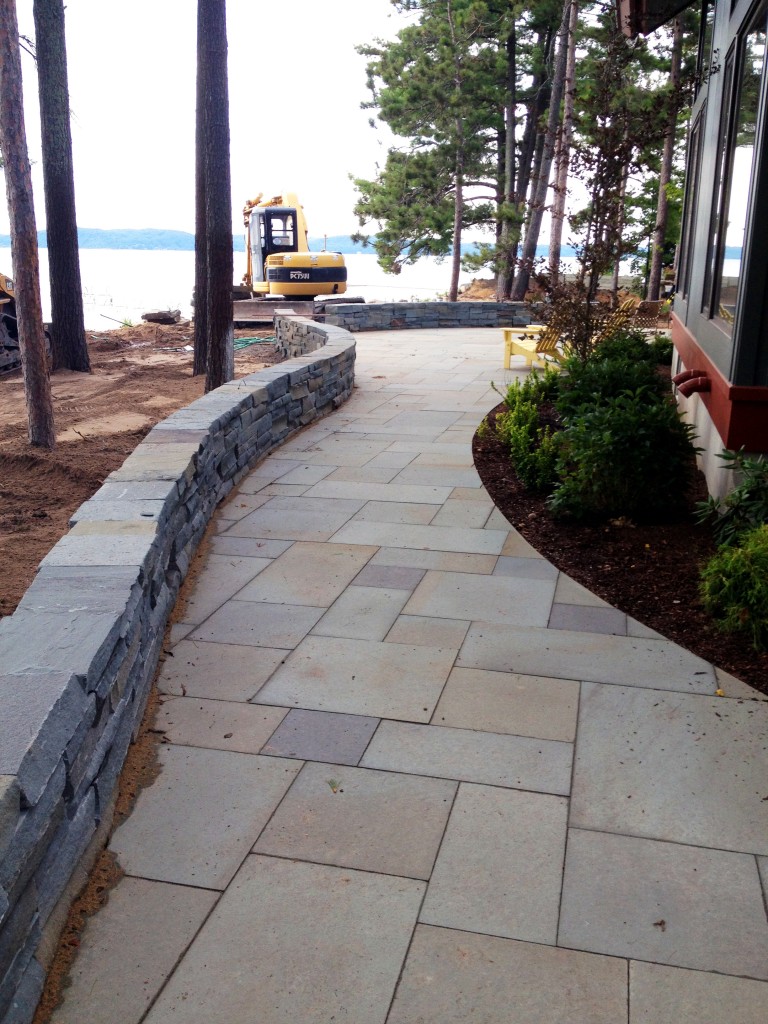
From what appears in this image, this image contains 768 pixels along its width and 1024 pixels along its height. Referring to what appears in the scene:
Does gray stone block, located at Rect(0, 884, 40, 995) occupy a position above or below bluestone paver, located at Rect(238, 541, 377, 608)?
above

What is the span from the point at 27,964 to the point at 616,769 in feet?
5.47

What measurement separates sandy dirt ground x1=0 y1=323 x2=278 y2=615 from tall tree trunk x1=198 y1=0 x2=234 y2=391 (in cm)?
79

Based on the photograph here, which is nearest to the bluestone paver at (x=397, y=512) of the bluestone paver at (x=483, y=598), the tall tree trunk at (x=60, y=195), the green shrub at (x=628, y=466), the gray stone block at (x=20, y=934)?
the green shrub at (x=628, y=466)

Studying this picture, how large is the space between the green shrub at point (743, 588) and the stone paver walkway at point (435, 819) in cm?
27

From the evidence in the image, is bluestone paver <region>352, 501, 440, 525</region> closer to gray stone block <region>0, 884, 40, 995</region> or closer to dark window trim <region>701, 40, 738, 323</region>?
dark window trim <region>701, 40, 738, 323</region>

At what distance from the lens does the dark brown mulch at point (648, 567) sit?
3.37 m

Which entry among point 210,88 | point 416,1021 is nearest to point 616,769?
point 416,1021

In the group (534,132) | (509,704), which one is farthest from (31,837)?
(534,132)

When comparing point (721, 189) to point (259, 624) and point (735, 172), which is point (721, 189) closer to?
point (735, 172)

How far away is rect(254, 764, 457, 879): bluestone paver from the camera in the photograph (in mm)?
2289

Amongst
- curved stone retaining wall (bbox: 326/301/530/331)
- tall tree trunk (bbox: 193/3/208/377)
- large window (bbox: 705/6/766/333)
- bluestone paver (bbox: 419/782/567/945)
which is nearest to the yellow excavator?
curved stone retaining wall (bbox: 326/301/530/331)

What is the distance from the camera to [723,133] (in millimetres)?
5566

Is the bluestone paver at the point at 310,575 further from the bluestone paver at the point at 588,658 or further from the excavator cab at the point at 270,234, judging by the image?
the excavator cab at the point at 270,234

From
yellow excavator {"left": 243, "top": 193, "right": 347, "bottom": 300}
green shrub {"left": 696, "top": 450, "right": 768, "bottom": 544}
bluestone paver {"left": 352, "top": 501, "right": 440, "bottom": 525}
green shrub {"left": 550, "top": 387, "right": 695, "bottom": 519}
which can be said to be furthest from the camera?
yellow excavator {"left": 243, "top": 193, "right": 347, "bottom": 300}
